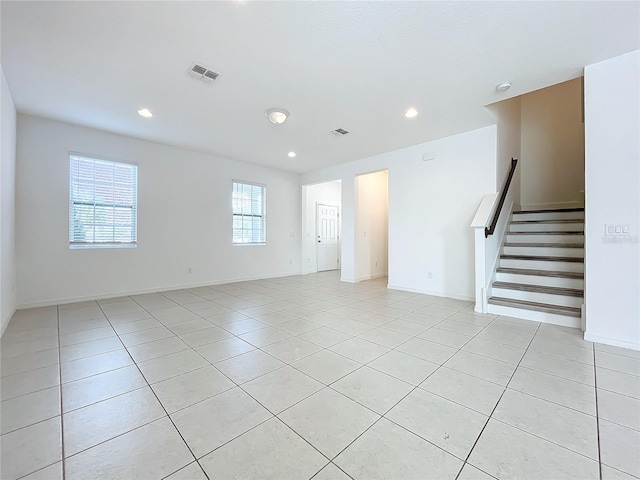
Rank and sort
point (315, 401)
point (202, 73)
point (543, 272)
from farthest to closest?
point (543, 272), point (202, 73), point (315, 401)

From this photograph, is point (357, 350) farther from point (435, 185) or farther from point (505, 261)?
point (435, 185)

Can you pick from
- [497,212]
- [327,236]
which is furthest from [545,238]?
[327,236]

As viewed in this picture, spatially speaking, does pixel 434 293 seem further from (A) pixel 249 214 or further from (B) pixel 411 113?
(A) pixel 249 214

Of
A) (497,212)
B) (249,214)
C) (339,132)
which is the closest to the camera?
(497,212)

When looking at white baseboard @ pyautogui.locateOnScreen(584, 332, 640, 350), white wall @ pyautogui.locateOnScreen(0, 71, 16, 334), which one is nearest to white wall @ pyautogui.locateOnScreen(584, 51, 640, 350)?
white baseboard @ pyautogui.locateOnScreen(584, 332, 640, 350)

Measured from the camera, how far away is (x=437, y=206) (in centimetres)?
486

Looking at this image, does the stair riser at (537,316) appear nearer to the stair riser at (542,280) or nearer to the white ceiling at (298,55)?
the stair riser at (542,280)

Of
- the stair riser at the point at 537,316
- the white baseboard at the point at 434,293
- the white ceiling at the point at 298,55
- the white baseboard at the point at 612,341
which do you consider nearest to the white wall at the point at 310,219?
the white baseboard at the point at 434,293

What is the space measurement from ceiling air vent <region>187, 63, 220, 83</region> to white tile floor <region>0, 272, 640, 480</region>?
2.79 m

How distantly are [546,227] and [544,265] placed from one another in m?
1.02

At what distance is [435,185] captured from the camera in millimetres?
4875

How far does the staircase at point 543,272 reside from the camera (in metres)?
3.34

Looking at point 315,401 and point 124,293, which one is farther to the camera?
point 124,293

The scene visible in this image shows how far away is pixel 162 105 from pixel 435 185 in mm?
4451
